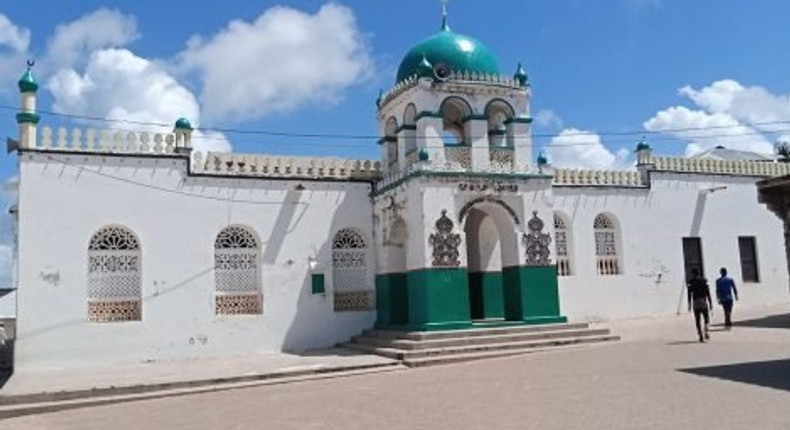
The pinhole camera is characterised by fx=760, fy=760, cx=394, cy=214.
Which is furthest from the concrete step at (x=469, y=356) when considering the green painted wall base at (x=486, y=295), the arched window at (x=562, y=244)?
the arched window at (x=562, y=244)

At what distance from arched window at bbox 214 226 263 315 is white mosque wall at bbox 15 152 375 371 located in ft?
0.64

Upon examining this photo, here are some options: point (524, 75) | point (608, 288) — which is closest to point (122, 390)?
point (524, 75)

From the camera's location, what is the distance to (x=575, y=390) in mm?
8836

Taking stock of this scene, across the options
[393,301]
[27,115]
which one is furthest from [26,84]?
[393,301]

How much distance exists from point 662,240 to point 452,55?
7.44m

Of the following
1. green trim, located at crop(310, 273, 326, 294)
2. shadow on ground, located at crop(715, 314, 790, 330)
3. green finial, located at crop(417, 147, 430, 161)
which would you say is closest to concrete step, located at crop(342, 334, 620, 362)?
green trim, located at crop(310, 273, 326, 294)

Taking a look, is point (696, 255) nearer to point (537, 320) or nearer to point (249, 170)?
point (537, 320)

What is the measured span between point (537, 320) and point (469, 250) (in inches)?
100.0

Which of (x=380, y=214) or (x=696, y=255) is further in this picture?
(x=696, y=255)

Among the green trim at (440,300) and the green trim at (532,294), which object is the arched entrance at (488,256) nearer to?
the green trim at (532,294)

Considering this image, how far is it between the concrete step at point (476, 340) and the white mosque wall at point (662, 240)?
10.4 ft

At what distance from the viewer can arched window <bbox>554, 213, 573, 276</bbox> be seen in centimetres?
1803

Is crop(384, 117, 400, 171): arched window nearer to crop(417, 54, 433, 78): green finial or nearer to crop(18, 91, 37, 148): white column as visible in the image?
crop(417, 54, 433, 78): green finial

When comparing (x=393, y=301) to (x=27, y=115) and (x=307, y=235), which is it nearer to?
(x=307, y=235)
